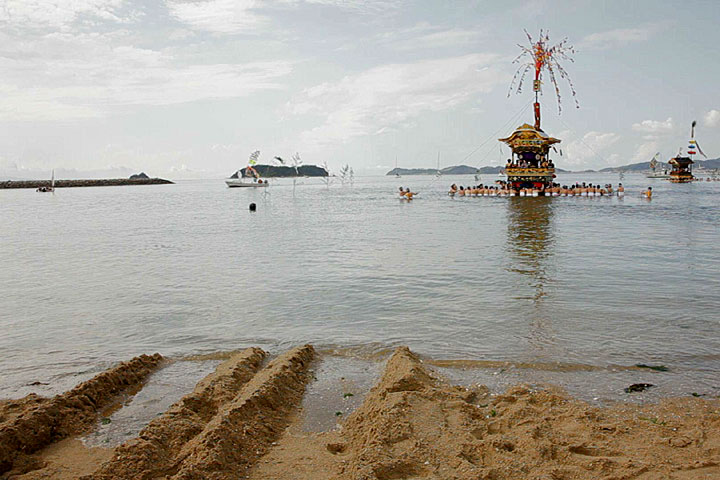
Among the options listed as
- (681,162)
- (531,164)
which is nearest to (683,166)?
(681,162)

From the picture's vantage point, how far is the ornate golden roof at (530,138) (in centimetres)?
5447

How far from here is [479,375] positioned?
23.9 ft

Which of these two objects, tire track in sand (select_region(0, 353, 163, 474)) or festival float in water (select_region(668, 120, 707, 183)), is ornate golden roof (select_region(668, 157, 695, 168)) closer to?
festival float in water (select_region(668, 120, 707, 183))

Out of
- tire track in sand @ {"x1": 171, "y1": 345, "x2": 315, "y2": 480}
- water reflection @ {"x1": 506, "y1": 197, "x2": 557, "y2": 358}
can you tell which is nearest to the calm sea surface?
water reflection @ {"x1": 506, "y1": 197, "x2": 557, "y2": 358}

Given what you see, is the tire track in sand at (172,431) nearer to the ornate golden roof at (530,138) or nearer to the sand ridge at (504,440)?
the sand ridge at (504,440)

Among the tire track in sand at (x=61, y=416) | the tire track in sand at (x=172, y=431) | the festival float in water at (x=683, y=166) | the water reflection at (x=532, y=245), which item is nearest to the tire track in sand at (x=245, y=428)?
the tire track in sand at (x=172, y=431)

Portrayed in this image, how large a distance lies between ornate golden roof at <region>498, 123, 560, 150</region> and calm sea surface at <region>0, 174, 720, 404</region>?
31104 mm

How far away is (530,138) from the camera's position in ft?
179

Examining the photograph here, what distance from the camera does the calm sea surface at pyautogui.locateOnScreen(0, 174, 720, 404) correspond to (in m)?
8.09

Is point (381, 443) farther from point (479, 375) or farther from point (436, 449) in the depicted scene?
point (479, 375)

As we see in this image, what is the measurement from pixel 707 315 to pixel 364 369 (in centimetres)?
729

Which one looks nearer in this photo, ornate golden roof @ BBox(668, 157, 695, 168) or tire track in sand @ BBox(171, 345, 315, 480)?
tire track in sand @ BBox(171, 345, 315, 480)

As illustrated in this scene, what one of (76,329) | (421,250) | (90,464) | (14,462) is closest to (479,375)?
(90,464)

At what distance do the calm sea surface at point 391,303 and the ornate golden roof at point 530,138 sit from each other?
102 feet
